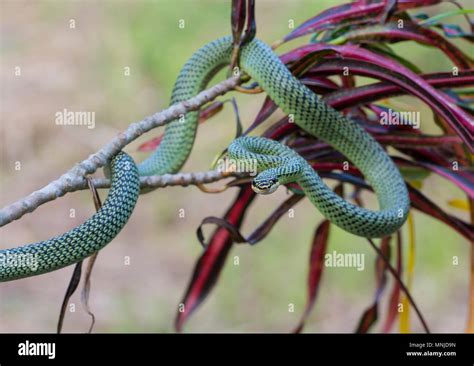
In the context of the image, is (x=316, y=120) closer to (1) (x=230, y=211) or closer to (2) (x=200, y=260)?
(1) (x=230, y=211)

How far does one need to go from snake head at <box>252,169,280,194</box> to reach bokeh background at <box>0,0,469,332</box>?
2007 mm

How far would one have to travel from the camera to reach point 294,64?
1.41 meters

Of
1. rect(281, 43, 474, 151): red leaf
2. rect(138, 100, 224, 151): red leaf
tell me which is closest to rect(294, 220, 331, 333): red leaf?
rect(138, 100, 224, 151): red leaf

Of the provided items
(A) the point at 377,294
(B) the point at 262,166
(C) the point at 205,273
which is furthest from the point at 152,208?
(B) the point at 262,166

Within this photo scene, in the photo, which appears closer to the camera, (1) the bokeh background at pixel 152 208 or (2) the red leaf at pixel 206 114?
(2) the red leaf at pixel 206 114

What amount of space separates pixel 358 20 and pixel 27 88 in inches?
119

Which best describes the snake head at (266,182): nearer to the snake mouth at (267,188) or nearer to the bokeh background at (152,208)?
the snake mouth at (267,188)

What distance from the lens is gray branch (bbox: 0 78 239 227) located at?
1006 millimetres

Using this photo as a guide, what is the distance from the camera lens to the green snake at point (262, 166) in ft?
3.66

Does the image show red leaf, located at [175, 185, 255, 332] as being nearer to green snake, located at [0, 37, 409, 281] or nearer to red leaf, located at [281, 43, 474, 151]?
green snake, located at [0, 37, 409, 281]

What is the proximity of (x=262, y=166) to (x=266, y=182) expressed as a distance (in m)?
0.09

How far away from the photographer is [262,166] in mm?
1326

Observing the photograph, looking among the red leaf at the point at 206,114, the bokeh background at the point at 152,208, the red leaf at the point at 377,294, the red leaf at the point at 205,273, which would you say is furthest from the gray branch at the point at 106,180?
the bokeh background at the point at 152,208
